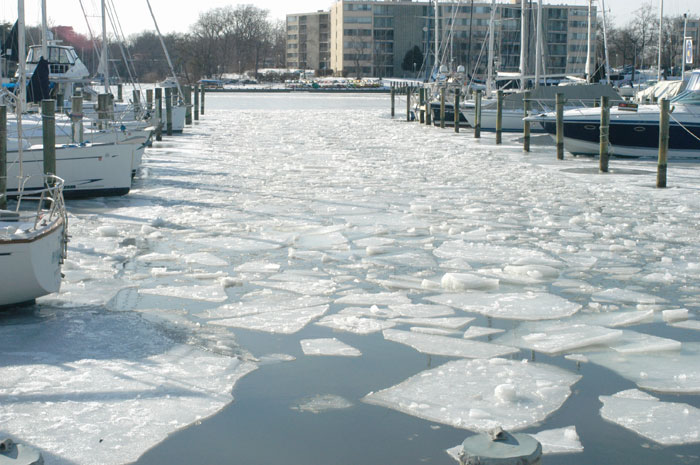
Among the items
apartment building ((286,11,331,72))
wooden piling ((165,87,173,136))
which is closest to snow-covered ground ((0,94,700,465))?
wooden piling ((165,87,173,136))

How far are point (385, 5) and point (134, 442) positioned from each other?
135 metres

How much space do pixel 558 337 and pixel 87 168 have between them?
1030 centimetres

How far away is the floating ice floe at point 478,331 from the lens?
6.81 metres

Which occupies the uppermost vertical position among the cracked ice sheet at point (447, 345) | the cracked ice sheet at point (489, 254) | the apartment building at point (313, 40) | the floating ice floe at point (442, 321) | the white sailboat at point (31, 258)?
the apartment building at point (313, 40)

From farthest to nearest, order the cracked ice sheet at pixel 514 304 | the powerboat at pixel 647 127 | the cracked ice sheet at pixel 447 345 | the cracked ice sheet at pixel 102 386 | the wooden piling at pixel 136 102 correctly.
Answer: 1. the wooden piling at pixel 136 102
2. the powerboat at pixel 647 127
3. the cracked ice sheet at pixel 514 304
4. the cracked ice sheet at pixel 447 345
5. the cracked ice sheet at pixel 102 386

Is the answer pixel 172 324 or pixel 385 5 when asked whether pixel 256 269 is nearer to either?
pixel 172 324

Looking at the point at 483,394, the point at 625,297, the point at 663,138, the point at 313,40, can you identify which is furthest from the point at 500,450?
the point at 313,40

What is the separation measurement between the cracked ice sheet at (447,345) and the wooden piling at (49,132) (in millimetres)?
7913

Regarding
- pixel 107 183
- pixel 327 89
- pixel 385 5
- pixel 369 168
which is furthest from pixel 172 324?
pixel 385 5

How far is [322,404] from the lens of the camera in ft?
18.0

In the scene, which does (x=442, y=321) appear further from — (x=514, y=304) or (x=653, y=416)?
(x=653, y=416)

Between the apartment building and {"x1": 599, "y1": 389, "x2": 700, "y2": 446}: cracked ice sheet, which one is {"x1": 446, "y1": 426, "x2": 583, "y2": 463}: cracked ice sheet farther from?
the apartment building

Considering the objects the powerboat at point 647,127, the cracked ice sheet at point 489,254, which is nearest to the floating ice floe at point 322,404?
the cracked ice sheet at point 489,254

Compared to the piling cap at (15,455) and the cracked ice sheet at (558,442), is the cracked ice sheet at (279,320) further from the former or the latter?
the piling cap at (15,455)
